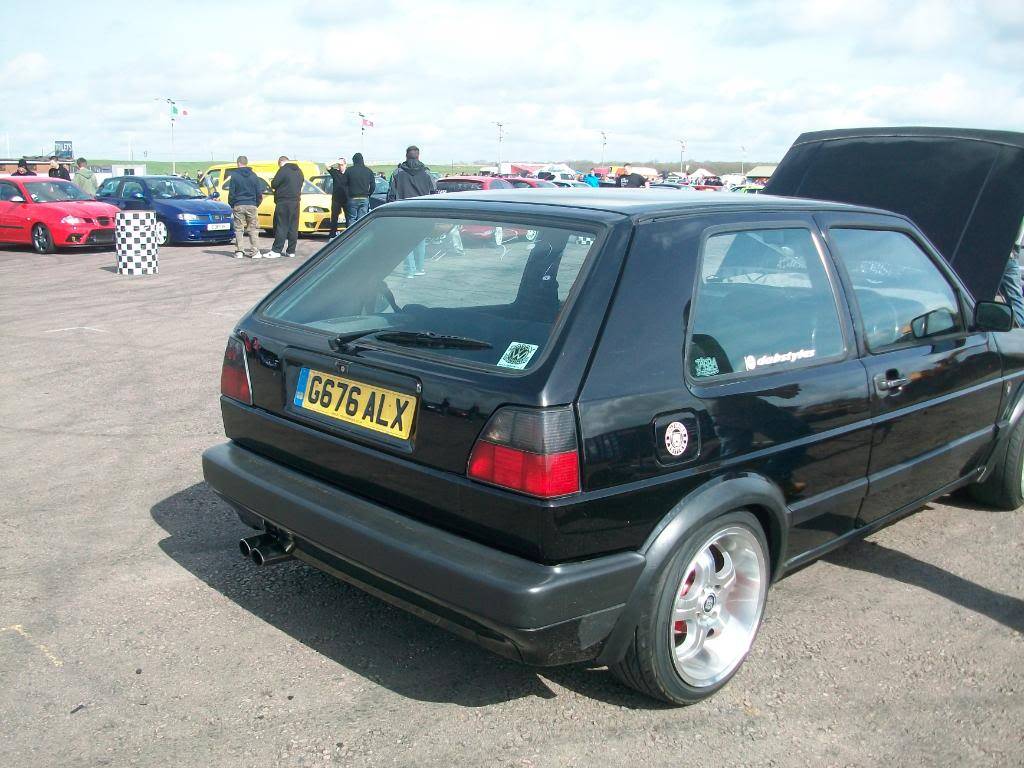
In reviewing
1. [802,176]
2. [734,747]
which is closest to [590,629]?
[734,747]

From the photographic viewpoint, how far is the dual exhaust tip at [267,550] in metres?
3.25

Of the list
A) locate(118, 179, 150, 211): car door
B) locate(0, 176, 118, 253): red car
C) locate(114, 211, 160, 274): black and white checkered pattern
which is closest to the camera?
locate(114, 211, 160, 274): black and white checkered pattern

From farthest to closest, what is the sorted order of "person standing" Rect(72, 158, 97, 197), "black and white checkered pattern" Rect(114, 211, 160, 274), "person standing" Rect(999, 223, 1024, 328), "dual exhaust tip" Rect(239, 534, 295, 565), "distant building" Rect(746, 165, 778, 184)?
"distant building" Rect(746, 165, 778, 184) → "person standing" Rect(72, 158, 97, 197) → "black and white checkered pattern" Rect(114, 211, 160, 274) → "person standing" Rect(999, 223, 1024, 328) → "dual exhaust tip" Rect(239, 534, 295, 565)

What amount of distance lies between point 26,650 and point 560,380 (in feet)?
7.03

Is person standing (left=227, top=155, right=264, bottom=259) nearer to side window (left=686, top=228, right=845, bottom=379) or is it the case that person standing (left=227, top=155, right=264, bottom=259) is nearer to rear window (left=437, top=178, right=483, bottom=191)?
rear window (left=437, top=178, right=483, bottom=191)

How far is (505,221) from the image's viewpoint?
3.24m

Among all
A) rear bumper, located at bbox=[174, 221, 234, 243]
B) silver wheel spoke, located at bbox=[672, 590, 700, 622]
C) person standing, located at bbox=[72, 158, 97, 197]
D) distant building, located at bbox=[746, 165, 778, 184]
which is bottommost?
silver wheel spoke, located at bbox=[672, 590, 700, 622]

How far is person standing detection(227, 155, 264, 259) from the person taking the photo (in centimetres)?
1666

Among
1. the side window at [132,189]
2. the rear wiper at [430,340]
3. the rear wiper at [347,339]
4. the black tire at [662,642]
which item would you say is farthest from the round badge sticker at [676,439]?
the side window at [132,189]

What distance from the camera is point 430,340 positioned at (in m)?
3.01

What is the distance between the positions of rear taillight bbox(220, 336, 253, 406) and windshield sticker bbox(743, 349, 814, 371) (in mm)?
1807

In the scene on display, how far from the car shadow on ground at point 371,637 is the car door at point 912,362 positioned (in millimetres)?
1483

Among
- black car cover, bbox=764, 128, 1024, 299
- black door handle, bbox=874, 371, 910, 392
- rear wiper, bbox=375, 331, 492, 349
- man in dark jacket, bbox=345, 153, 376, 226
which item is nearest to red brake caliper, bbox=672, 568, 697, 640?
rear wiper, bbox=375, 331, 492, 349

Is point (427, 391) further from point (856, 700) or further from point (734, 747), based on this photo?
point (856, 700)
